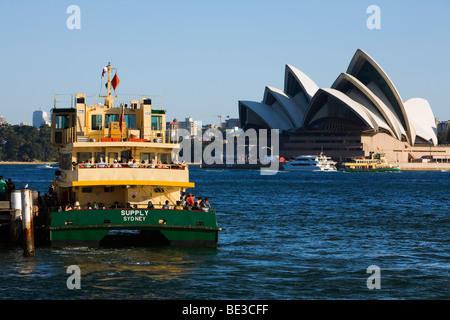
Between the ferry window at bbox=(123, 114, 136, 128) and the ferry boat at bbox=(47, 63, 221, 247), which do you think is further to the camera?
the ferry window at bbox=(123, 114, 136, 128)

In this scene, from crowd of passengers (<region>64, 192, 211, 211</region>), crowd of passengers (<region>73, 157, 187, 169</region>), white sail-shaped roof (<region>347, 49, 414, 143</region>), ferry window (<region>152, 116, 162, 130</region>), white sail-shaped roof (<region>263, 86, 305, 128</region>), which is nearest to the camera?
crowd of passengers (<region>64, 192, 211, 211</region>)

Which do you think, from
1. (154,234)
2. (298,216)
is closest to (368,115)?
(298,216)

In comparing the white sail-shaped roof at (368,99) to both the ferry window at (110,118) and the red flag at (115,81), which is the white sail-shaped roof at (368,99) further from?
the ferry window at (110,118)

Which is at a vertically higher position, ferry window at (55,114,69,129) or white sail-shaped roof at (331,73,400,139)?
white sail-shaped roof at (331,73,400,139)

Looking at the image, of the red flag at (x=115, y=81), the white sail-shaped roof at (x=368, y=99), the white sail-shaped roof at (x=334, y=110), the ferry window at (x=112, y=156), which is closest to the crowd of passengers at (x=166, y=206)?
the ferry window at (x=112, y=156)

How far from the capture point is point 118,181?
2980cm

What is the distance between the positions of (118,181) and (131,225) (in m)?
2.20

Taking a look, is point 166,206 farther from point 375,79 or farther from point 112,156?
point 375,79

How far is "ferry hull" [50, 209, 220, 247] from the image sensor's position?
28.5 m

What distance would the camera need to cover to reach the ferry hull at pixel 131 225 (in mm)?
28516

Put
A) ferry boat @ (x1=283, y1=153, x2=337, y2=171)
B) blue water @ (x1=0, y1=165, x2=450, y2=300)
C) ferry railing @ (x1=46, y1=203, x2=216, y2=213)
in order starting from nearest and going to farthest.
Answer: blue water @ (x1=0, y1=165, x2=450, y2=300) → ferry railing @ (x1=46, y1=203, x2=216, y2=213) → ferry boat @ (x1=283, y1=153, x2=337, y2=171)

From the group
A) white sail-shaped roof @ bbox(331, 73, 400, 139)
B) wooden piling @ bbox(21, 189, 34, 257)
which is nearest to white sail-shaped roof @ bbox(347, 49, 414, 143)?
white sail-shaped roof @ bbox(331, 73, 400, 139)

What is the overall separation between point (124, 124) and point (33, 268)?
8284 mm

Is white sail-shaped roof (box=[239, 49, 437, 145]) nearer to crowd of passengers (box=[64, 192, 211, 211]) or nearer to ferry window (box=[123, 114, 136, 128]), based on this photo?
ferry window (box=[123, 114, 136, 128])
